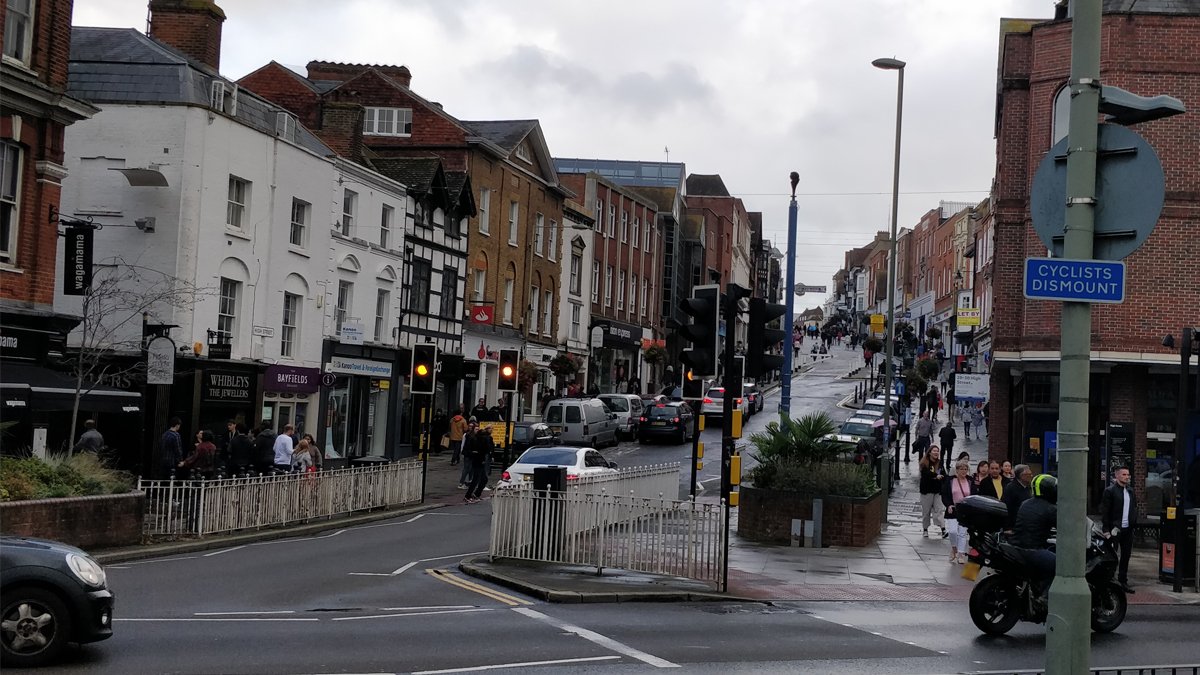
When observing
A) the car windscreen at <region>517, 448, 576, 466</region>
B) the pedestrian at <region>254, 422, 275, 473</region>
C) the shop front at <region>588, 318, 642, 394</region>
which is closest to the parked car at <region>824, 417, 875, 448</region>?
the car windscreen at <region>517, 448, 576, 466</region>

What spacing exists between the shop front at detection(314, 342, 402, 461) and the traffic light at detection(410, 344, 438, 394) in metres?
10.8

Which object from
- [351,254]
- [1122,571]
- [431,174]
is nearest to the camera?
[1122,571]

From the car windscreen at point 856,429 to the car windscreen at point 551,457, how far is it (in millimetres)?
16102

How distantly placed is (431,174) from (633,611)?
31074mm

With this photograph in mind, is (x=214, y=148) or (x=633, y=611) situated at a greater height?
(x=214, y=148)

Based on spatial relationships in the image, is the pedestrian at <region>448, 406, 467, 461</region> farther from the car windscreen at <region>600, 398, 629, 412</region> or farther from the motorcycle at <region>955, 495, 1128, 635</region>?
the motorcycle at <region>955, 495, 1128, 635</region>

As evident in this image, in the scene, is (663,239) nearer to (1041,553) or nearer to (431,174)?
(431,174)

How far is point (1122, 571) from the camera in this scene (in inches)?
709

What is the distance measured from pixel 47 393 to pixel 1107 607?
1908cm

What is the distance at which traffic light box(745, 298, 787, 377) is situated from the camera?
50.0 feet

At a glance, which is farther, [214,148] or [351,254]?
[351,254]

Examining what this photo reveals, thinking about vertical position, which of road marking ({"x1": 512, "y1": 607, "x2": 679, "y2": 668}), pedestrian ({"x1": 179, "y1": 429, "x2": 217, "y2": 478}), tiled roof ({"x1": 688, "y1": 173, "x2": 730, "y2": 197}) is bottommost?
road marking ({"x1": 512, "y1": 607, "x2": 679, "y2": 668})

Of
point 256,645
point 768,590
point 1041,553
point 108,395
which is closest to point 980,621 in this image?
point 1041,553

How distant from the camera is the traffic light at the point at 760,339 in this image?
15.2m
